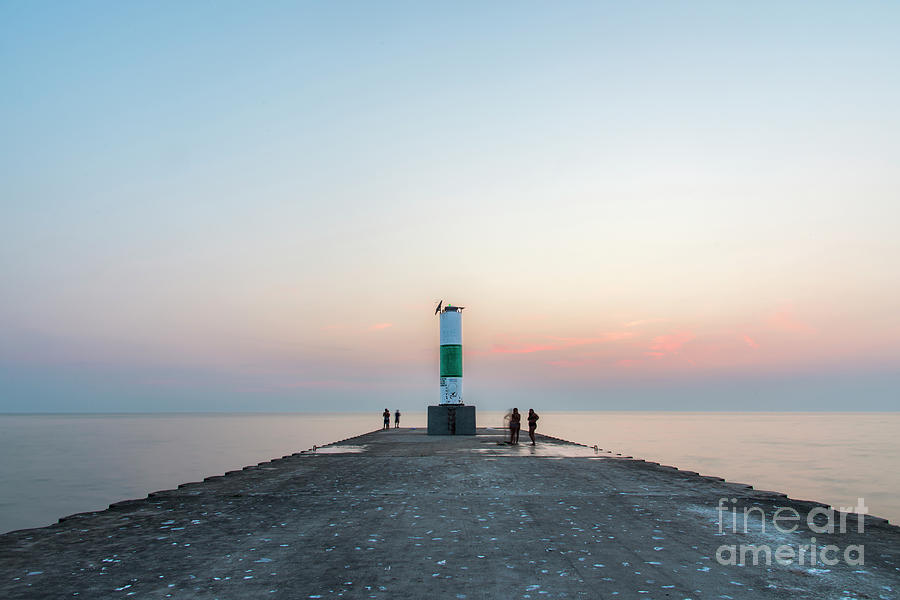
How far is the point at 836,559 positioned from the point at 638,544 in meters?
3.39

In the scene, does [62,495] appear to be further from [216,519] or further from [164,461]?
[216,519]

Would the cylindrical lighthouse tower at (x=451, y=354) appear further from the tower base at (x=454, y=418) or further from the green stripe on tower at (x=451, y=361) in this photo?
the tower base at (x=454, y=418)

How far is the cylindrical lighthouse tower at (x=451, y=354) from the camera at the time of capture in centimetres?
4641

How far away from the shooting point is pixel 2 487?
46.3 meters

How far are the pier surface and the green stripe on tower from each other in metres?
26.1

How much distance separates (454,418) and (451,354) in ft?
17.1

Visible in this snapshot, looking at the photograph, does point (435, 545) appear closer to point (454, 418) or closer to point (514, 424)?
point (514, 424)

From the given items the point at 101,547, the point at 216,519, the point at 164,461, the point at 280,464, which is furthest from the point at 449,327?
the point at 164,461

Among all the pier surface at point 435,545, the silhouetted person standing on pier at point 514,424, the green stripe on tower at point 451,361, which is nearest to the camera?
the pier surface at point 435,545

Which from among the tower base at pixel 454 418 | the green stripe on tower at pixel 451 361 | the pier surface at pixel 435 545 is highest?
the green stripe on tower at pixel 451 361

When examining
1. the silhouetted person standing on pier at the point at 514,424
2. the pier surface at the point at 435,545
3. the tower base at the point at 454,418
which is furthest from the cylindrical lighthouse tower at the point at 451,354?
the pier surface at the point at 435,545

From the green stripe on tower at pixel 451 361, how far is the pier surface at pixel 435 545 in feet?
85.7

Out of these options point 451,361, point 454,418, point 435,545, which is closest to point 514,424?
point 451,361

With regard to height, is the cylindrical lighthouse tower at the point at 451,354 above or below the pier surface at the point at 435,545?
above
